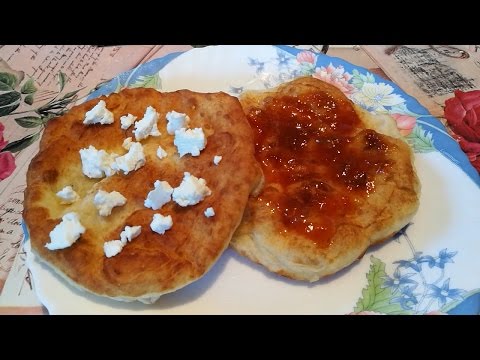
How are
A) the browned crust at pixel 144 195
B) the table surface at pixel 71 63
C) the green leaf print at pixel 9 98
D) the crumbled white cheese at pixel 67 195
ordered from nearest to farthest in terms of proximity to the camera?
the browned crust at pixel 144 195, the crumbled white cheese at pixel 67 195, the table surface at pixel 71 63, the green leaf print at pixel 9 98

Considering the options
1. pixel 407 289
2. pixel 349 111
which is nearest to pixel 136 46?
pixel 349 111

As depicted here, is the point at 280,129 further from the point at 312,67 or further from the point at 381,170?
the point at 312,67

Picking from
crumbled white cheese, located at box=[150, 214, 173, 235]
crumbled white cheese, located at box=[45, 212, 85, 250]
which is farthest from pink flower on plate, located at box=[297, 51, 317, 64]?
crumbled white cheese, located at box=[45, 212, 85, 250]

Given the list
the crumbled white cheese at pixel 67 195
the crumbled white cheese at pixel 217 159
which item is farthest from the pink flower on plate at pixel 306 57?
the crumbled white cheese at pixel 67 195

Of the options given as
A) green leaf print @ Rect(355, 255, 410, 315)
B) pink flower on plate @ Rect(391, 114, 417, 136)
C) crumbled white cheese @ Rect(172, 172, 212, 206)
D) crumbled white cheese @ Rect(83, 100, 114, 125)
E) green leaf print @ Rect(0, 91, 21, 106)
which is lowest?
green leaf print @ Rect(355, 255, 410, 315)

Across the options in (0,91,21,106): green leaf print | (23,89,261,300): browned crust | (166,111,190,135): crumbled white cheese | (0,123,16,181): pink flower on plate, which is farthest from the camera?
(0,91,21,106): green leaf print

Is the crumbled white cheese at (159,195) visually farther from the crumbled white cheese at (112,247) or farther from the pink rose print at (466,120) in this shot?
the pink rose print at (466,120)

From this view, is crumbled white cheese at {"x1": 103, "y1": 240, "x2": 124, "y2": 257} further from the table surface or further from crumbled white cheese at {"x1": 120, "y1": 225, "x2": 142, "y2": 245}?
the table surface
